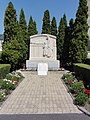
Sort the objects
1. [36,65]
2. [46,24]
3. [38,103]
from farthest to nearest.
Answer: [46,24], [36,65], [38,103]

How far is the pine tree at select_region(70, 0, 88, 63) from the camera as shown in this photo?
18.5m

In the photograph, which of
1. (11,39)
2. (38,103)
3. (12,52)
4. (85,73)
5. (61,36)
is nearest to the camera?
(38,103)

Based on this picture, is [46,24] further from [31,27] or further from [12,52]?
[12,52]

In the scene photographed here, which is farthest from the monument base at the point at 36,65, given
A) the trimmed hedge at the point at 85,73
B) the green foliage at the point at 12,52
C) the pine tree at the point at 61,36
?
the trimmed hedge at the point at 85,73

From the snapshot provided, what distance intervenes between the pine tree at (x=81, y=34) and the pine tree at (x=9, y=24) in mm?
6121

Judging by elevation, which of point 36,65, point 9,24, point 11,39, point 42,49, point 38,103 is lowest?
point 38,103

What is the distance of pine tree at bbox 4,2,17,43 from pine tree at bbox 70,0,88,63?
6.12 meters

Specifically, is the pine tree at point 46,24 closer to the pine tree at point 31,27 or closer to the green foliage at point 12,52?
the pine tree at point 31,27

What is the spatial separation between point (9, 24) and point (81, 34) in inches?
280

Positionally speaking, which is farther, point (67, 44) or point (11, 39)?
point (67, 44)

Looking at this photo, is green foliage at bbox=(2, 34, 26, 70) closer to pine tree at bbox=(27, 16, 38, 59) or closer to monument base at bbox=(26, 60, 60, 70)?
monument base at bbox=(26, 60, 60, 70)

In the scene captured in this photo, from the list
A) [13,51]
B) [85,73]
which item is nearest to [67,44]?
[13,51]

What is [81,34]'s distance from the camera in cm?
1880
